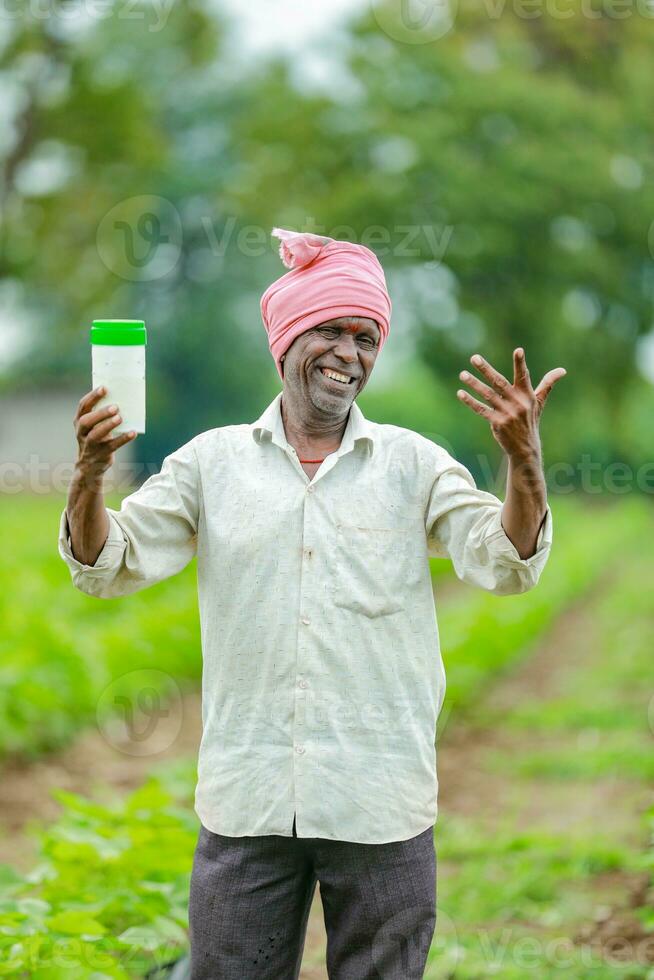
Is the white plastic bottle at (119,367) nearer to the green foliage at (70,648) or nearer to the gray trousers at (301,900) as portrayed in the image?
the gray trousers at (301,900)

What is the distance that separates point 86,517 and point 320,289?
0.67m

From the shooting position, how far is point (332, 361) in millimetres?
2570

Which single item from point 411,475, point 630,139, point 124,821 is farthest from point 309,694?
point 630,139

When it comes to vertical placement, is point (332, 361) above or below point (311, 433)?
above

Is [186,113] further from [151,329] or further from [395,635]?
[395,635]

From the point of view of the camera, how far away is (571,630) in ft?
38.7

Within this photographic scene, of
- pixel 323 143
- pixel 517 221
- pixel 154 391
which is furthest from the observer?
pixel 154 391

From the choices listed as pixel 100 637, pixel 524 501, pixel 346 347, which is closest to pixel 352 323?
pixel 346 347

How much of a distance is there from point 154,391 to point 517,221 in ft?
46.1

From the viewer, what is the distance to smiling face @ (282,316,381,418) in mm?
2568

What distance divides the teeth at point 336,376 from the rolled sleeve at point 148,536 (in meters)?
0.33

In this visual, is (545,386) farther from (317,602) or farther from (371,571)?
(317,602)

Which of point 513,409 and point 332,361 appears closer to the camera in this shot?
point 513,409

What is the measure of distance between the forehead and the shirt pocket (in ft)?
1.36
